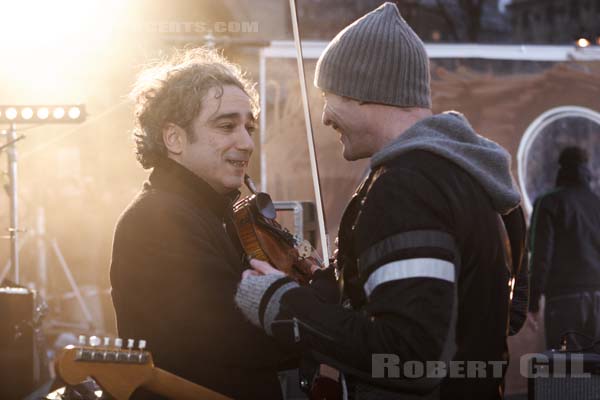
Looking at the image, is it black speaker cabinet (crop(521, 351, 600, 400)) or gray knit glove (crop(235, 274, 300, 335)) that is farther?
black speaker cabinet (crop(521, 351, 600, 400))

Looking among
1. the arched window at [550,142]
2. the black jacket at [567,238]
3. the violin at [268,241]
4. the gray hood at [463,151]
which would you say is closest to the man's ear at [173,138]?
the violin at [268,241]

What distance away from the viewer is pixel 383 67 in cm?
219

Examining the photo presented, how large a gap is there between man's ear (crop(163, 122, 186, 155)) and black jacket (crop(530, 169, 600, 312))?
3.94 m

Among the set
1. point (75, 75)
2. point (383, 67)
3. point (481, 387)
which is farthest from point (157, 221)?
point (75, 75)

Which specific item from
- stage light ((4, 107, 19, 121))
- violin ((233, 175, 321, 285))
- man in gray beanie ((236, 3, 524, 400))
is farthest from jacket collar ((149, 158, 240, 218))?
stage light ((4, 107, 19, 121))

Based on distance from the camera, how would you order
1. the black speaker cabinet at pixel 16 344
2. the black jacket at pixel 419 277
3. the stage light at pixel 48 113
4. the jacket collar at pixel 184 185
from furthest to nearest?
the stage light at pixel 48 113 < the black speaker cabinet at pixel 16 344 < the jacket collar at pixel 184 185 < the black jacket at pixel 419 277

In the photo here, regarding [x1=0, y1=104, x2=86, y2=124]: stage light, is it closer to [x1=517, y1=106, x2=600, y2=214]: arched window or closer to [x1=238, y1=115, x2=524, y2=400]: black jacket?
[x1=517, y1=106, x2=600, y2=214]: arched window

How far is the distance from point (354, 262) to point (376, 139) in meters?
0.35

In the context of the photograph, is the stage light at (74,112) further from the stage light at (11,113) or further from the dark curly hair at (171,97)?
the dark curly hair at (171,97)

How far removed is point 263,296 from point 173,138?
37.2 inches

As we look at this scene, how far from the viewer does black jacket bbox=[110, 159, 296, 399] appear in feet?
8.04

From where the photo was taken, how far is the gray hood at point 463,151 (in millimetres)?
2076

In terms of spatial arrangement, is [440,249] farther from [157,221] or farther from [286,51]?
[286,51]

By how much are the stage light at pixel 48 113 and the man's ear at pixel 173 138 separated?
3.80 metres
